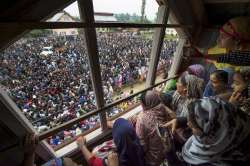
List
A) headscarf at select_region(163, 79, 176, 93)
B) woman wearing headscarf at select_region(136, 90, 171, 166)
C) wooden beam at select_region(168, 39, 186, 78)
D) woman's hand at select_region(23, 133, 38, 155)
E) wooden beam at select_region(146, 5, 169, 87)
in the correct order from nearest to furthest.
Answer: woman's hand at select_region(23, 133, 38, 155) < woman wearing headscarf at select_region(136, 90, 171, 166) < wooden beam at select_region(146, 5, 169, 87) < headscarf at select_region(163, 79, 176, 93) < wooden beam at select_region(168, 39, 186, 78)

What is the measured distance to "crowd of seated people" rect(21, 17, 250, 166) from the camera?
1.05m

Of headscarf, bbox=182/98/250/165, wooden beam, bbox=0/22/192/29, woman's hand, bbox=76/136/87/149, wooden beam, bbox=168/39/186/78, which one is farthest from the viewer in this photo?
wooden beam, bbox=168/39/186/78

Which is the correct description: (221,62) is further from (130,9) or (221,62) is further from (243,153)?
(243,153)

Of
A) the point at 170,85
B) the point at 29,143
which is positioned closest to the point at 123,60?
the point at 170,85

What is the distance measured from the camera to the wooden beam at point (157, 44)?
186 centimetres

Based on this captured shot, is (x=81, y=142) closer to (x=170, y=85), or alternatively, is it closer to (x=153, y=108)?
(x=153, y=108)

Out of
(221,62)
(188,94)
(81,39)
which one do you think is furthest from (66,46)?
(221,62)

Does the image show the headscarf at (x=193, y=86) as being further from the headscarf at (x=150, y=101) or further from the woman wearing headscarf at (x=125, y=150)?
the woman wearing headscarf at (x=125, y=150)

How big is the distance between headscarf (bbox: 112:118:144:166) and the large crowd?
0.37m

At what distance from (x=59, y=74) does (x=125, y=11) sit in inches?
28.4

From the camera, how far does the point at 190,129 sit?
1.58m

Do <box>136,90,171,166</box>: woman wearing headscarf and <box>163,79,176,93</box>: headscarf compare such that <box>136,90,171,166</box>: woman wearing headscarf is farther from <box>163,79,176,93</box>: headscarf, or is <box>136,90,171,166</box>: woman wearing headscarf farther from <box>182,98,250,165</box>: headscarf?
<box>163,79,176,93</box>: headscarf

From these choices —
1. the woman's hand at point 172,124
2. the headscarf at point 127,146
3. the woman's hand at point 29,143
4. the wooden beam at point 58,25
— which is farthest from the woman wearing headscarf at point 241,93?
the woman's hand at point 29,143

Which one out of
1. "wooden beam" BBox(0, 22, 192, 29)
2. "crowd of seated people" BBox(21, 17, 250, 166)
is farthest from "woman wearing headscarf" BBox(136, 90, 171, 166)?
"wooden beam" BBox(0, 22, 192, 29)
